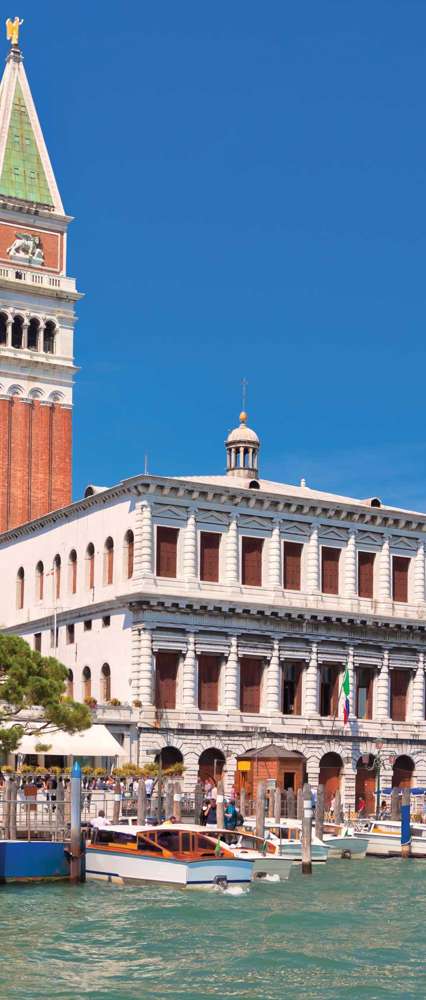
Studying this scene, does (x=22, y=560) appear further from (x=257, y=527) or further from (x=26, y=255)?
(x=26, y=255)

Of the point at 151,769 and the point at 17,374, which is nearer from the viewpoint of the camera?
the point at 151,769

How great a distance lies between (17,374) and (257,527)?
2683 cm

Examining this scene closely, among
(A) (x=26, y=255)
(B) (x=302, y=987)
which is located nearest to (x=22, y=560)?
(A) (x=26, y=255)

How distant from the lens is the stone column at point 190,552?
190 ft

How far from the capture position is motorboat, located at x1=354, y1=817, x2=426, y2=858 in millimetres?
48219

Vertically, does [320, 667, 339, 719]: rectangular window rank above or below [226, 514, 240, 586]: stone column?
below

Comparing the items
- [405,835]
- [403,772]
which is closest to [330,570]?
[403,772]

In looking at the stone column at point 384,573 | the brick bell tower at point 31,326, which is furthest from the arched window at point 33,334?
the stone column at point 384,573

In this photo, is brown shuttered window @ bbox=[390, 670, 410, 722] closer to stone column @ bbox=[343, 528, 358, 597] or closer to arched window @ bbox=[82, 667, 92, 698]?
stone column @ bbox=[343, 528, 358, 597]

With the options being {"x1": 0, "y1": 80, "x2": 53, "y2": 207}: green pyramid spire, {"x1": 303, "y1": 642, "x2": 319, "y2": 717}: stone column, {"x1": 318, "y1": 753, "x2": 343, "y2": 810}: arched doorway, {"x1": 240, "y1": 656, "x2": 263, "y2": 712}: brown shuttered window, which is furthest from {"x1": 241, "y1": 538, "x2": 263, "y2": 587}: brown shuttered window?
{"x1": 0, "y1": 80, "x2": 53, "y2": 207}: green pyramid spire

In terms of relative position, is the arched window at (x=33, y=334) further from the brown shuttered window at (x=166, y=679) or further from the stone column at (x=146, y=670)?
the stone column at (x=146, y=670)

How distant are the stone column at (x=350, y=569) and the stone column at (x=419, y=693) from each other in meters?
4.46

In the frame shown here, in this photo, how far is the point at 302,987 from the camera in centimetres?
2564

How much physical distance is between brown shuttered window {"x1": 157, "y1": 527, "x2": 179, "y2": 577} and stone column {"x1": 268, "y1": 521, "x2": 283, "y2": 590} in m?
4.43
